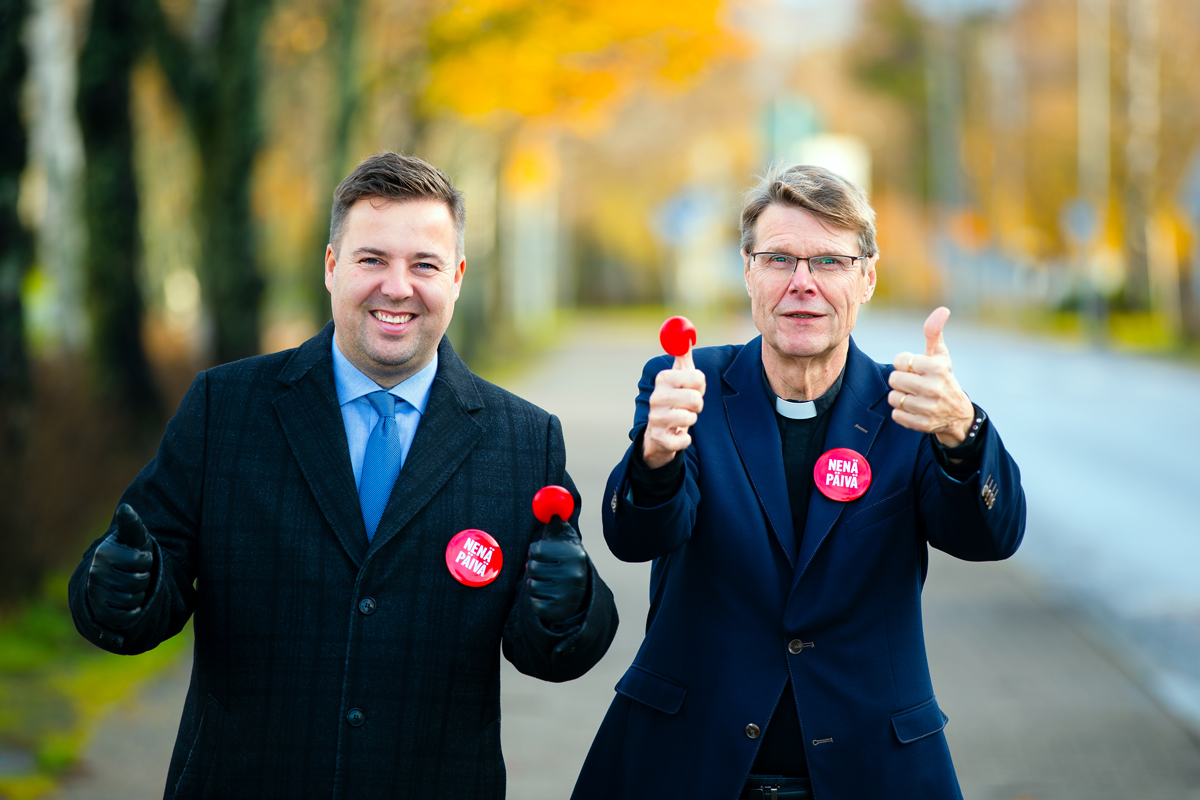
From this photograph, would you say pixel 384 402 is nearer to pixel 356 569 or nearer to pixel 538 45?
pixel 356 569

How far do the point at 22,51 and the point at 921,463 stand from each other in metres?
5.94

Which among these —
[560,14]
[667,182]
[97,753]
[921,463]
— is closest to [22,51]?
[97,753]

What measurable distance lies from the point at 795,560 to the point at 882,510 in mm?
200

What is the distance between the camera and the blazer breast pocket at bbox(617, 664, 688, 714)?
2.95m

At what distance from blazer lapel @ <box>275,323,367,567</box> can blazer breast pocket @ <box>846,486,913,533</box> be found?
3.18 feet

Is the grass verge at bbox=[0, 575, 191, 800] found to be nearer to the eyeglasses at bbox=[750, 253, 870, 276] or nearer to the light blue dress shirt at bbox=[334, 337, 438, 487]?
the light blue dress shirt at bbox=[334, 337, 438, 487]

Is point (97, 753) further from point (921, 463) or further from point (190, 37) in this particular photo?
point (190, 37)

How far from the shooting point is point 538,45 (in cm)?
1468

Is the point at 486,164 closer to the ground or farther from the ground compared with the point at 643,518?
farther from the ground

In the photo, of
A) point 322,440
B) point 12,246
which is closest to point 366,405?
point 322,440

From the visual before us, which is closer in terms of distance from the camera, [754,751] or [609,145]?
[754,751]

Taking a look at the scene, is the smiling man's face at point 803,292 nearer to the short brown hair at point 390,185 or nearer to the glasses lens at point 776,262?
the glasses lens at point 776,262

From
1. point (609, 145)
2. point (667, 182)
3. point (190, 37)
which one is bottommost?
point (190, 37)

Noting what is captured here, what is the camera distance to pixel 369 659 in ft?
9.25
